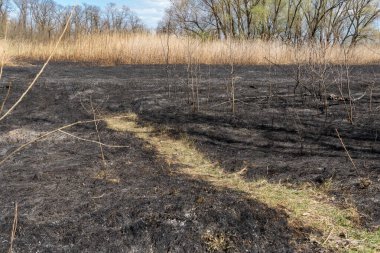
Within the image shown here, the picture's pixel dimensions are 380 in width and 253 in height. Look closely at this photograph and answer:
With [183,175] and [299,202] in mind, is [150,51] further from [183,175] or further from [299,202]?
[299,202]

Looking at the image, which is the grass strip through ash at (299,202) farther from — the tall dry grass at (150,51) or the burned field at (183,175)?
the tall dry grass at (150,51)

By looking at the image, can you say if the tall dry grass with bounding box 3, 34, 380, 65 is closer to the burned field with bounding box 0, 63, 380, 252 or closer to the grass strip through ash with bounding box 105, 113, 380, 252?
the burned field with bounding box 0, 63, 380, 252

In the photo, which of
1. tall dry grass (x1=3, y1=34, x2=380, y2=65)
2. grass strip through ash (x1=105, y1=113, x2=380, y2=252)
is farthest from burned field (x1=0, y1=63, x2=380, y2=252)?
tall dry grass (x1=3, y1=34, x2=380, y2=65)

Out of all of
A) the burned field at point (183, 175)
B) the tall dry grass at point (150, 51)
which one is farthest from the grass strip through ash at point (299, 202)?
the tall dry grass at point (150, 51)

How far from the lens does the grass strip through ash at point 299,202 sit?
2377 millimetres

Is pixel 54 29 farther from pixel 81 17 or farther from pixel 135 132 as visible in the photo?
pixel 135 132

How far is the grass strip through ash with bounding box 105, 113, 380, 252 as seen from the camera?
2.38m

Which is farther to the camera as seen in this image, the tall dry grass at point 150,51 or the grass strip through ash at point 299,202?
the tall dry grass at point 150,51

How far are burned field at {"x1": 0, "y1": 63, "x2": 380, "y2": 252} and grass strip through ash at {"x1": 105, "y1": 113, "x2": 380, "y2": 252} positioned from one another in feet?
0.15

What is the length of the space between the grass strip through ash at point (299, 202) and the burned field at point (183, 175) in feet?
0.15

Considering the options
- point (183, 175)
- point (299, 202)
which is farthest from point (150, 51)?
point (299, 202)

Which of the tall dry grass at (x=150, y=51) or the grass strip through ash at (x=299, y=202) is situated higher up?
the tall dry grass at (x=150, y=51)

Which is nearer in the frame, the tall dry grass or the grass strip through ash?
the grass strip through ash

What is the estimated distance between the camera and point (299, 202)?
113 inches
